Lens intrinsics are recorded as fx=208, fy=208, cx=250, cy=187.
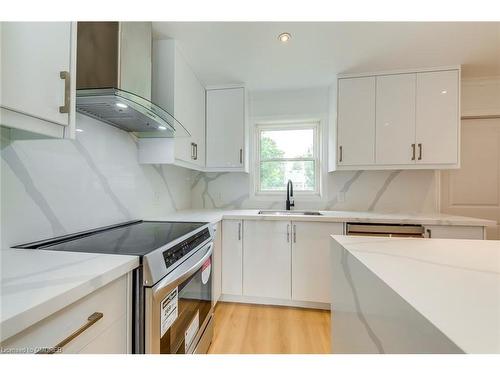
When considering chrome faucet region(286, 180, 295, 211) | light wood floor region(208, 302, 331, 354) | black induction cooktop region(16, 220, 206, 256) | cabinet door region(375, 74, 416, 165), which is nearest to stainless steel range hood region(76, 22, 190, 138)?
black induction cooktop region(16, 220, 206, 256)

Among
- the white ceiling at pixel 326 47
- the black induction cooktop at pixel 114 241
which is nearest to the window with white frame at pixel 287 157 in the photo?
the white ceiling at pixel 326 47

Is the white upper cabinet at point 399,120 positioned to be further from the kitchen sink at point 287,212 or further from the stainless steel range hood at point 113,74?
the stainless steel range hood at point 113,74

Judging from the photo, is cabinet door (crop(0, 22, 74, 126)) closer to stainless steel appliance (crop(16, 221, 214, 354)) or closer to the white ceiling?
stainless steel appliance (crop(16, 221, 214, 354))

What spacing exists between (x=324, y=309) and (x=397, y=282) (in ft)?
5.75

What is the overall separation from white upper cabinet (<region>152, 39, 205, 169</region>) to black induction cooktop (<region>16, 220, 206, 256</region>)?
0.70 m

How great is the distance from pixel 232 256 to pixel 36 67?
70.2 inches

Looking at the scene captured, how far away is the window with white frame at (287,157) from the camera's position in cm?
256

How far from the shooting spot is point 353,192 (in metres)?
2.39

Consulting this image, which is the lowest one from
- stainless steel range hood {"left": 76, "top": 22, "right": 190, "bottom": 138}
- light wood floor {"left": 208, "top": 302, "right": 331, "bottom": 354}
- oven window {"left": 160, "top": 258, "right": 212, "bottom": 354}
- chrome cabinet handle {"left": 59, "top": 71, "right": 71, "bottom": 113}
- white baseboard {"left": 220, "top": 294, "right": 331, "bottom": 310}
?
light wood floor {"left": 208, "top": 302, "right": 331, "bottom": 354}

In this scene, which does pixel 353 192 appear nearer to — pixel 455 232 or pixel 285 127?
pixel 455 232

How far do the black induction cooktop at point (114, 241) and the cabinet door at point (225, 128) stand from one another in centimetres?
118

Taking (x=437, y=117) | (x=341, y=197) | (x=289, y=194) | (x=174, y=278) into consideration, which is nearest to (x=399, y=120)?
(x=437, y=117)

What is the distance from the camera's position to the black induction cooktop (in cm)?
87

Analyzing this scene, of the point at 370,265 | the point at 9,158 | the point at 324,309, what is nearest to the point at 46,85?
the point at 9,158
